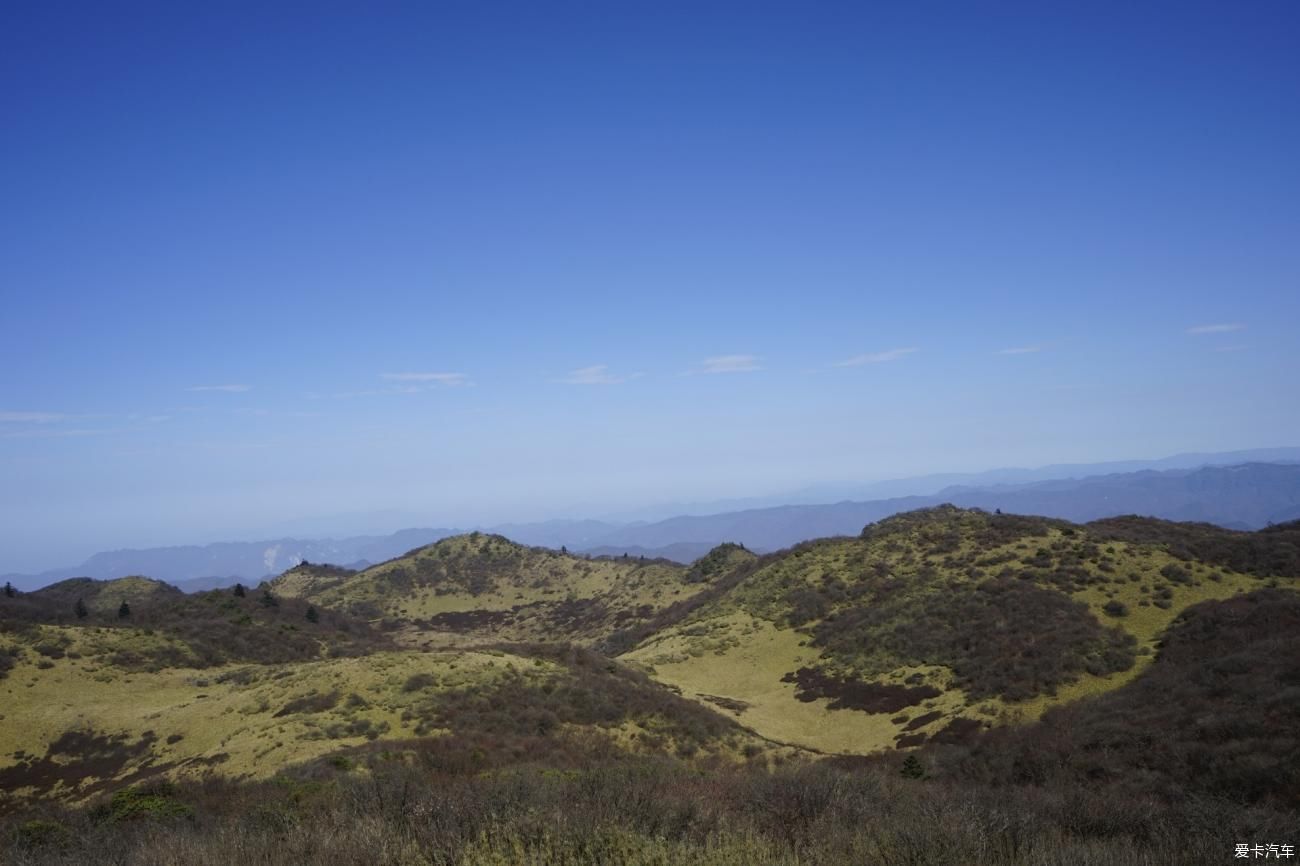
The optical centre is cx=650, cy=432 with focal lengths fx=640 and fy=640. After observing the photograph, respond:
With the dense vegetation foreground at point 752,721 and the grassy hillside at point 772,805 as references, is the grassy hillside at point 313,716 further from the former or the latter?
the grassy hillside at point 772,805

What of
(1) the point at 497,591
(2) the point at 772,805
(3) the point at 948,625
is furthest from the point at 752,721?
(1) the point at 497,591

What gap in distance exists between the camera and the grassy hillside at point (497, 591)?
77.6 metres

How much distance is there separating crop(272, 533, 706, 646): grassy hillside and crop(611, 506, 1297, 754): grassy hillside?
21.7 m

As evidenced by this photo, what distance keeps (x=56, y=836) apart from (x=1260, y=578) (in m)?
50.9

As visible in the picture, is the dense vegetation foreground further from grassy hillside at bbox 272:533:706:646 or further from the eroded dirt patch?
grassy hillside at bbox 272:533:706:646

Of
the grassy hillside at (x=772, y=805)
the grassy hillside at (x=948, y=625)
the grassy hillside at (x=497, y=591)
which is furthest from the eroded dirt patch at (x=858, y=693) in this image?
the grassy hillside at (x=497, y=591)

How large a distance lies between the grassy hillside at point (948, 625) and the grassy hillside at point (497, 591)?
2169 centimetres

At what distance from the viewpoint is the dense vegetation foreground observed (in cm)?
884

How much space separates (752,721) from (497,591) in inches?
2685

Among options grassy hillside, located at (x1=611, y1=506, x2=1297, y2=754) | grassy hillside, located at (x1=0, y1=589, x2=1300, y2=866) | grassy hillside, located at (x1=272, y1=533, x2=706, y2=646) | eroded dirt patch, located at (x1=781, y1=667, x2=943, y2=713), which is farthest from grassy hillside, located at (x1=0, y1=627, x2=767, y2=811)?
grassy hillside, located at (x1=272, y1=533, x2=706, y2=646)

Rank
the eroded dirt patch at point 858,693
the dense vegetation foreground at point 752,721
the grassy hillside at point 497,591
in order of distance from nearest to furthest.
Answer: the dense vegetation foreground at point 752,721 → the eroded dirt patch at point 858,693 → the grassy hillside at point 497,591

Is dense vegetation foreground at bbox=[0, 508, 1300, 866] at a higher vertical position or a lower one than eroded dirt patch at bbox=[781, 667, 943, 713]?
higher

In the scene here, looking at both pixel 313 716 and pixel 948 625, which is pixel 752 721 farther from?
pixel 313 716

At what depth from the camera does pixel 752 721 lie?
32375 millimetres
